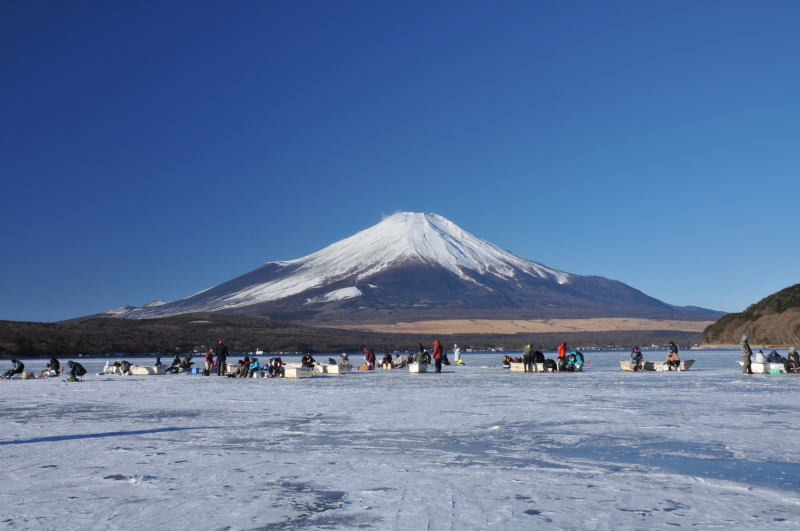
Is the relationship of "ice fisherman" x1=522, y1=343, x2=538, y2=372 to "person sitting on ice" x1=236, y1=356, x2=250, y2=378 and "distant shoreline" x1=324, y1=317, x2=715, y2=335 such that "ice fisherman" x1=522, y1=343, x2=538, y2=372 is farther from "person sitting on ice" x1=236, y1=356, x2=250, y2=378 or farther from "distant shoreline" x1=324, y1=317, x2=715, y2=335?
"distant shoreline" x1=324, y1=317, x2=715, y2=335

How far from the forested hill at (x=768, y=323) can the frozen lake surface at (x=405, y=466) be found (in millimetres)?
66916

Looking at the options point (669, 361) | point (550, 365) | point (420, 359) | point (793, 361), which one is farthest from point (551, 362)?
point (793, 361)

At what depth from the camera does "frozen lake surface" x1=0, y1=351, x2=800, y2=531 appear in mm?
6402

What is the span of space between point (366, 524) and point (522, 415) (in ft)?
28.9

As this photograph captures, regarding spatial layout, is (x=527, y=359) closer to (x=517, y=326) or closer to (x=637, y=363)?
(x=637, y=363)

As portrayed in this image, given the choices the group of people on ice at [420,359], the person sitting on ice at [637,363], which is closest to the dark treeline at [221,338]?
the group of people on ice at [420,359]

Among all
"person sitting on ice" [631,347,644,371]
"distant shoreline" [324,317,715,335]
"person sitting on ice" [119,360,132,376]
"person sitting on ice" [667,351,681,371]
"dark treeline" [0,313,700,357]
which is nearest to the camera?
"person sitting on ice" [667,351,681,371]

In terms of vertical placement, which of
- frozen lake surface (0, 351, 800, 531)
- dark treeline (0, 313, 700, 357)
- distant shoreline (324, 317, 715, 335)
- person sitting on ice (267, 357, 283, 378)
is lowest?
frozen lake surface (0, 351, 800, 531)

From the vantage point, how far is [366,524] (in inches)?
241

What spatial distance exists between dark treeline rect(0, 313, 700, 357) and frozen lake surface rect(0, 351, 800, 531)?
6606 cm

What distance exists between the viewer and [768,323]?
264 ft

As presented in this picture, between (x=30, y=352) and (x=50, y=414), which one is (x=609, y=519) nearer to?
(x=50, y=414)

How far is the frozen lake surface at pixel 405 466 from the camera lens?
6.40m

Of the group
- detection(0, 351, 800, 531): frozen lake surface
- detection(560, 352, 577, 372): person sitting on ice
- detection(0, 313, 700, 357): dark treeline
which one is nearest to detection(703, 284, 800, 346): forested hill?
detection(0, 313, 700, 357): dark treeline
